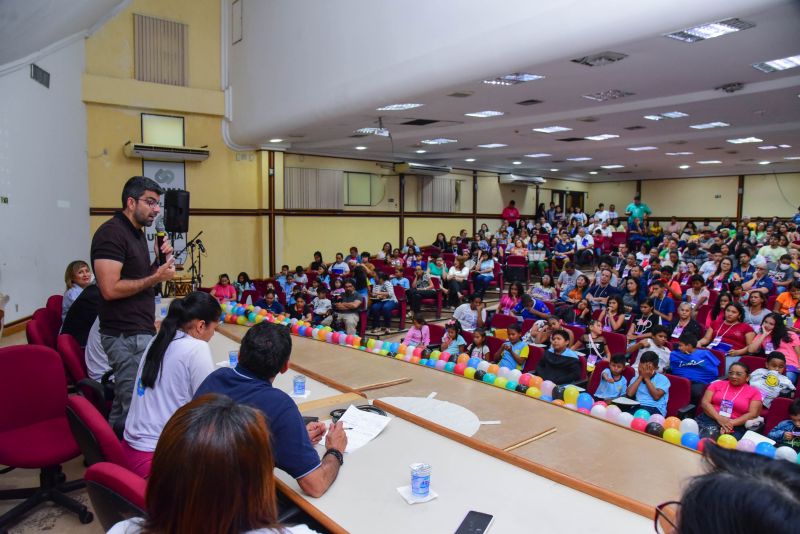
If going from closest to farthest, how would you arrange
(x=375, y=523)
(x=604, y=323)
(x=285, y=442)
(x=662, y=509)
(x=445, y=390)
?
(x=662, y=509) → (x=375, y=523) → (x=285, y=442) → (x=445, y=390) → (x=604, y=323)

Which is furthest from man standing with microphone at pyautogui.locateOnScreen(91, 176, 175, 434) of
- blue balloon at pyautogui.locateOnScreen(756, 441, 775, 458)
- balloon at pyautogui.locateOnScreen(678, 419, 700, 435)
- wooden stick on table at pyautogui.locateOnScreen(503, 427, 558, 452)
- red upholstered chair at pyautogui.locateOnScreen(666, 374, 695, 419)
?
red upholstered chair at pyautogui.locateOnScreen(666, 374, 695, 419)

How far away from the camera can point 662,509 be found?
3.01 feet

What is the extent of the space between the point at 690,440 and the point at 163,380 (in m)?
2.36

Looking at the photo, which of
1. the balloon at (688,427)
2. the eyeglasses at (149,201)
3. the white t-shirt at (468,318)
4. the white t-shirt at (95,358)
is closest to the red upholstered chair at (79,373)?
the white t-shirt at (95,358)

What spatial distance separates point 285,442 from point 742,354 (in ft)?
15.8

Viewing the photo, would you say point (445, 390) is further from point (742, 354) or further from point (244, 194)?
point (244, 194)

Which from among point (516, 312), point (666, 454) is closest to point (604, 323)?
point (516, 312)

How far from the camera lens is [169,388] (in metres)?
2.18

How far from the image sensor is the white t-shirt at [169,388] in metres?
2.17

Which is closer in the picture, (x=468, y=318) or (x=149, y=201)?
(x=149, y=201)

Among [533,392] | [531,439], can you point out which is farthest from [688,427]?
[531,439]

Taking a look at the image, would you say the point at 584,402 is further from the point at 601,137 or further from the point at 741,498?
the point at 601,137

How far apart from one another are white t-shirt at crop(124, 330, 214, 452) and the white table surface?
53 centimetres

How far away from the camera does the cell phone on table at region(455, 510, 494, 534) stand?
1597 millimetres
